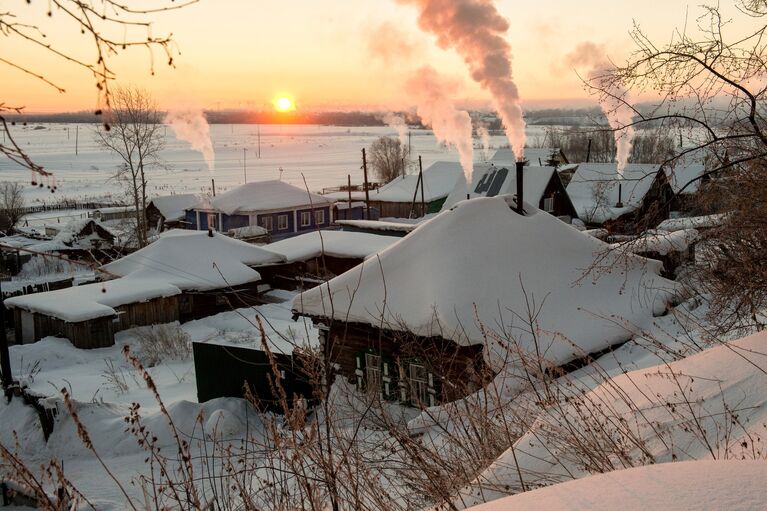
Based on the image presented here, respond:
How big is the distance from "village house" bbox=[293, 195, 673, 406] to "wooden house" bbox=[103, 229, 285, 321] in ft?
35.9

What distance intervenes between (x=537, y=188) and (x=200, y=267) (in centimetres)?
1886

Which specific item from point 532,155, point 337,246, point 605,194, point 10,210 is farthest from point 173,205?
point 532,155

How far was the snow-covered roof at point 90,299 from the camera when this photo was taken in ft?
69.3

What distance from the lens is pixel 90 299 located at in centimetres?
2256

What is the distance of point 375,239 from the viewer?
3038 centimetres

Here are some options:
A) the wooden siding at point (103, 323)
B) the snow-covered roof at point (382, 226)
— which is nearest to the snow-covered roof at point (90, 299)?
the wooden siding at point (103, 323)

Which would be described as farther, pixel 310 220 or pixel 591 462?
pixel 310 220

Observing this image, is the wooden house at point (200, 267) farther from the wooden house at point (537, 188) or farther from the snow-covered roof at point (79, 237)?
the wooden house at point (537, 188)

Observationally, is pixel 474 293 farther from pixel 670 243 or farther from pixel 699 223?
pixel 699 223

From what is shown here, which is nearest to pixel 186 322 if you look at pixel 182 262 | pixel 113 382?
pixel 182 262

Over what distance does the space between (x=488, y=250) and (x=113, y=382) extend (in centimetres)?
979

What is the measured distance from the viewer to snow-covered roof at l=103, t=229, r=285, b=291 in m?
24.9


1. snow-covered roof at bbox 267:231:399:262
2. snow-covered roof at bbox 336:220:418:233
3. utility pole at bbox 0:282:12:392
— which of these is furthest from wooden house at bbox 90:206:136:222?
utility pole at bbox 0:282:12:392

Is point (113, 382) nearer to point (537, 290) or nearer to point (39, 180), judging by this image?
point (537, 290)
